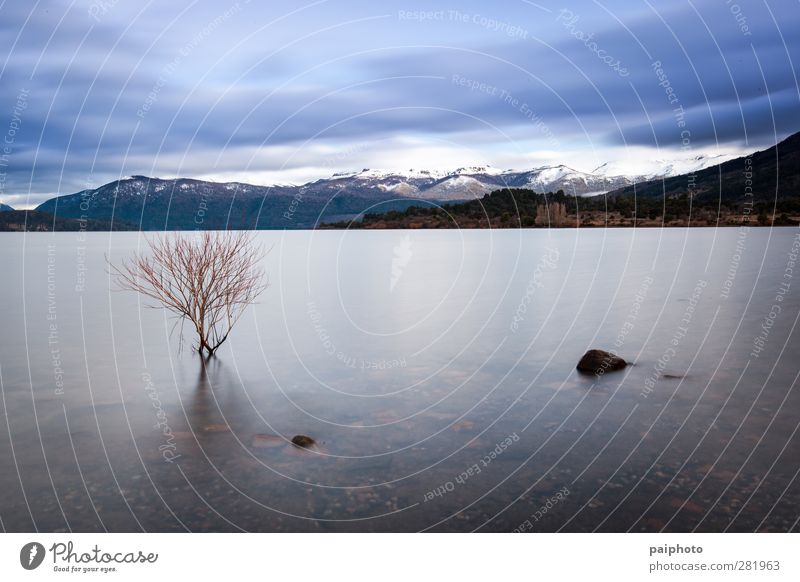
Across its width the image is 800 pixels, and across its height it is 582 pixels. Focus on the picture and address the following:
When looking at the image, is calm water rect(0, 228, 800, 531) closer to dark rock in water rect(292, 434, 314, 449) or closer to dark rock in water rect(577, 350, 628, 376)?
dark rock in water rect(292, 434, 314, 449)

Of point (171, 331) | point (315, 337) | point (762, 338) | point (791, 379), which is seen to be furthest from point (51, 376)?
point (762, 338)

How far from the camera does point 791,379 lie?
45.2 feet

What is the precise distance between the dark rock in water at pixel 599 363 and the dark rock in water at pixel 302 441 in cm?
753

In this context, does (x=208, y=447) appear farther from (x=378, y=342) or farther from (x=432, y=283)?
(x=432, y=283)

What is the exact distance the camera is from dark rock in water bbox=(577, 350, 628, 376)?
1478 cm
